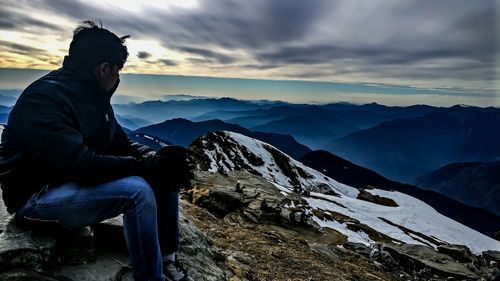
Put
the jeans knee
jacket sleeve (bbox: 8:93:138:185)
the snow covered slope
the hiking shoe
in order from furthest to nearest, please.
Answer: the snow covered slope
the hiking shoe
the jeans knee
jacket sleeve (bbox: 8:93:138:185)

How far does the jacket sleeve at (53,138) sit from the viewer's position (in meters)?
4.52

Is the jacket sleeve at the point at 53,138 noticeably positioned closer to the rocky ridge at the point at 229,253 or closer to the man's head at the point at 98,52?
the man's head at the point at 98,52

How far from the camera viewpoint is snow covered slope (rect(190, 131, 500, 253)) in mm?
70000

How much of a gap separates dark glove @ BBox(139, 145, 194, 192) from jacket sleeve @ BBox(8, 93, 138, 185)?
2.43ft

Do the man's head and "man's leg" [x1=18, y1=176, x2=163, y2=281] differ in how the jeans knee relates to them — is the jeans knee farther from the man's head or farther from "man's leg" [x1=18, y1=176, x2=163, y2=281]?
the man's head

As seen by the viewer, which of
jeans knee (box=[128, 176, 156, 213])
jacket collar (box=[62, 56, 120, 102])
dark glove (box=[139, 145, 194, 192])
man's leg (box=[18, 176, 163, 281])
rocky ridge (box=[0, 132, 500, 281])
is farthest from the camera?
dark glove (box=[139, 145, 194, 192])

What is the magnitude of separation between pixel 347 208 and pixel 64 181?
79.7 metres

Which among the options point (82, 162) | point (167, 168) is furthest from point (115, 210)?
point (167, 168)

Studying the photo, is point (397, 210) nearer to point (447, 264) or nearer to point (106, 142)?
point (447, 264)

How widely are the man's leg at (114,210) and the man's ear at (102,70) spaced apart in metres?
1.71

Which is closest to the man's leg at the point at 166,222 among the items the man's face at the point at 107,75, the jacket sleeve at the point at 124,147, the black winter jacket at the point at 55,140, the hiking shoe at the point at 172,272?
the hiking shoe at the point at 172,272

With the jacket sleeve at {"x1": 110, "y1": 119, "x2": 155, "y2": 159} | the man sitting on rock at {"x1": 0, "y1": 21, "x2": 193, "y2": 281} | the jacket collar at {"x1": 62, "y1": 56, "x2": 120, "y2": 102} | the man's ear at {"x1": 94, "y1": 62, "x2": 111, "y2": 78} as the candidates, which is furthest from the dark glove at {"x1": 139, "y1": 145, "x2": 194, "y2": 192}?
the jacket sleeve at {"x1": 110, "y1": 119, "x2": 155, "y2": 159}

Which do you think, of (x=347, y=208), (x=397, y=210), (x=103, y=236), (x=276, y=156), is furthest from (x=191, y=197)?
(x=276, y=156)

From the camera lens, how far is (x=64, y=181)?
4.98 metres
